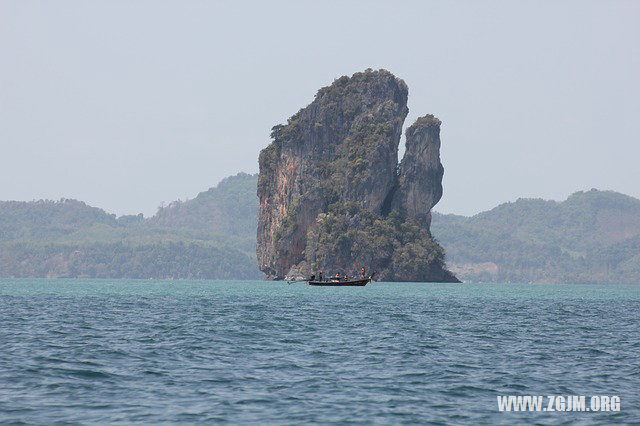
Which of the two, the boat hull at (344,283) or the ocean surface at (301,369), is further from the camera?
the boat hull at (344,283)

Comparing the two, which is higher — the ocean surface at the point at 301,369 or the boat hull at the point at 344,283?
the boat hull at the point at 344,283

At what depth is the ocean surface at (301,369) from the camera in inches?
1059

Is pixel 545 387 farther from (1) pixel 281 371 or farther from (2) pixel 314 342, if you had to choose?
(2) pixel 314 342

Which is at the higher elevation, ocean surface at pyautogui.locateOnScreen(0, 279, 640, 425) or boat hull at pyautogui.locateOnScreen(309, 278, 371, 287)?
boat hull at pyautogui.locateOnScreen(309, 278, 371, 287)

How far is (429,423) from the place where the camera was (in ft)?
84.6

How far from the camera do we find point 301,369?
35000 mm

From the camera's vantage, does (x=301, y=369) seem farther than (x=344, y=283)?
No

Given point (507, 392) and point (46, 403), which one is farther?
point (507, 392)

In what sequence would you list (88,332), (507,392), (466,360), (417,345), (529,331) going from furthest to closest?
(529,331) < (88,332) < (417,345) < (466,360) < (507,392)

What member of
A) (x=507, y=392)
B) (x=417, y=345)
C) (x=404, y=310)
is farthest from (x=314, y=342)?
(x=404, y=310)

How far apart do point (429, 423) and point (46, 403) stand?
11350 mm

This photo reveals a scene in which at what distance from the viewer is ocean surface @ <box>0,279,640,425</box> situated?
26906 millimetres

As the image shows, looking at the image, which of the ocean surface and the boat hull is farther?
the boat hull

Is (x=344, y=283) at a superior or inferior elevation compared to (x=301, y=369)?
superior
